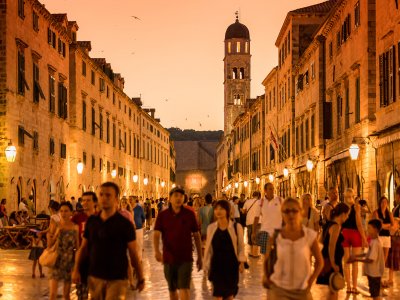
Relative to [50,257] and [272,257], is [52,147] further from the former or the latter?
[272,257]

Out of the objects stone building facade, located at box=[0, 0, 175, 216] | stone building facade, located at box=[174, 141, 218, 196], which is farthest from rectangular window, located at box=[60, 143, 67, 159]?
stone building facade, located at box=[174, 141, 218, 196]

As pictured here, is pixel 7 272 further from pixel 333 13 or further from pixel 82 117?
pixel 82 117

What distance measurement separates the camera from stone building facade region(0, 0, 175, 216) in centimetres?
3102

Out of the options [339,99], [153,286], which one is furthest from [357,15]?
[153,286]

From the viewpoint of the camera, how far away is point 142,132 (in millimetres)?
79812

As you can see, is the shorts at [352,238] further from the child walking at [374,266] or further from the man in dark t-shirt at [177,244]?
the man in dark t-shirt at [177,244]

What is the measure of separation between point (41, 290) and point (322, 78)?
26648mm

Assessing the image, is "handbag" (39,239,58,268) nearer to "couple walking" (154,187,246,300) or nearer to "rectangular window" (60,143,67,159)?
"couple walking" (154,187,246,300)

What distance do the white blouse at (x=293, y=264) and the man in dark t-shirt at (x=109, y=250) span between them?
4.94 feet

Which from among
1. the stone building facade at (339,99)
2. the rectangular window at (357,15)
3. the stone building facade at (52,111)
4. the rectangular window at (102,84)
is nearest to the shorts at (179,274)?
the stone building facade at (339,99)

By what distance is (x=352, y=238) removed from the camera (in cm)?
1418

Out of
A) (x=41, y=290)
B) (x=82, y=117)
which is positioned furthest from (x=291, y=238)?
(x=82, y=117)

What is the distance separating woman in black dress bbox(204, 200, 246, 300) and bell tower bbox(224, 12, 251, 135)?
10397 centimetres

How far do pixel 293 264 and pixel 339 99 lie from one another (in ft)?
94.0
